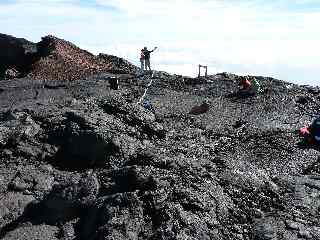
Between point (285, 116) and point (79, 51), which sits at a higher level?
point (79, 51)

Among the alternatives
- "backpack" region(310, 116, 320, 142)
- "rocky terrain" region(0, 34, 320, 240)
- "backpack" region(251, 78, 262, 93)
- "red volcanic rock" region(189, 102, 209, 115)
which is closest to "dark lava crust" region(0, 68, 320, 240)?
"rocky terrain" region(0, 34, 320, 240)

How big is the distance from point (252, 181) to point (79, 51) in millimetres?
18469

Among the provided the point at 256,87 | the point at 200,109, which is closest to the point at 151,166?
the point at 200,109

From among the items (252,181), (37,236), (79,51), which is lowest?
(37,236)

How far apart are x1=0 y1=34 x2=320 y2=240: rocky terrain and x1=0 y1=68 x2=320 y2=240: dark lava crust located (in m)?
0.03

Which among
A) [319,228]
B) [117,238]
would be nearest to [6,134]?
[117,238]

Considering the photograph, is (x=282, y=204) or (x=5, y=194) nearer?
(x=282, y=204)

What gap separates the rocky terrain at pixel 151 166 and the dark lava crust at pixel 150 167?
0.10 feet

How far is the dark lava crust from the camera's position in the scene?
10320mm

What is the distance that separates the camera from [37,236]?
10.7 meters

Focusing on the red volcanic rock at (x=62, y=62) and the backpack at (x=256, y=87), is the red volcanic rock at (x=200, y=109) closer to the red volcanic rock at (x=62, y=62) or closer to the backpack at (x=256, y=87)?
the backpack at (x=256, y=87)

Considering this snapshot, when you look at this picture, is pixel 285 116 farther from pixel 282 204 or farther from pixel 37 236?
pixel 37 236

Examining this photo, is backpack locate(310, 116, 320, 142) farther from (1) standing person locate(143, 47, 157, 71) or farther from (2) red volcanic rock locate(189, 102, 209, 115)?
(1) standing person locate(143, 47, 157, 71)

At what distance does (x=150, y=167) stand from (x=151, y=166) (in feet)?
0.72
